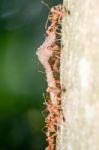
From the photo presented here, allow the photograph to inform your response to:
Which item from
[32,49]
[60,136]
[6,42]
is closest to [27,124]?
[32,49]

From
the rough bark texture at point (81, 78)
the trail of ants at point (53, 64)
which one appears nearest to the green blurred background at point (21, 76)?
the trail of ants at point (53, 64)

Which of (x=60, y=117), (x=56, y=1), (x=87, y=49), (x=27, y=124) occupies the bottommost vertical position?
(x=27, y=124)

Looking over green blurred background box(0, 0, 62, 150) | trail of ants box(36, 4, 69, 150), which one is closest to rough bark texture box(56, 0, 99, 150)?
trail of ants box(36, 4, 69, 150)

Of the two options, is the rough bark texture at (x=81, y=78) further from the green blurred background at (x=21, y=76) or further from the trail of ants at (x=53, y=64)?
the green blurred background at (x=21, y=76)

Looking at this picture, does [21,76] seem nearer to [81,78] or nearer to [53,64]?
[53,64]

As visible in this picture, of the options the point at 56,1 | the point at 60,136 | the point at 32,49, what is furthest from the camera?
the point at 56,1

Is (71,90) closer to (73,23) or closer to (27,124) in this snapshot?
(73,23)

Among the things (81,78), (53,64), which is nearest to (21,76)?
(53,64)
